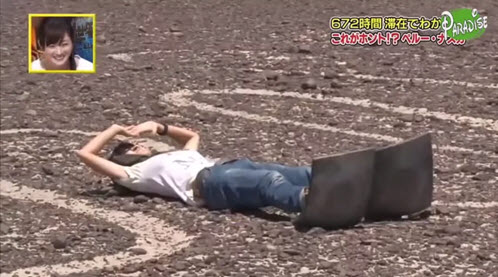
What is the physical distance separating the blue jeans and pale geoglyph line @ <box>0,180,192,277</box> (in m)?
0.39

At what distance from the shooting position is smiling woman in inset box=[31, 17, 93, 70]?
1197cm

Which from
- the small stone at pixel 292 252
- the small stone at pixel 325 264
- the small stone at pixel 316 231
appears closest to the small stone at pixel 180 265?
the small stone at pixel 292 252

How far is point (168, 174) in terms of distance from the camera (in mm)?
8273

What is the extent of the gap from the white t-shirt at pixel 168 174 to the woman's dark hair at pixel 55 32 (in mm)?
3642

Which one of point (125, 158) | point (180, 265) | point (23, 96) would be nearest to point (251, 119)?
point (23, 96)

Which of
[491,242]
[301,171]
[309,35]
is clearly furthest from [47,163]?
[309,35]

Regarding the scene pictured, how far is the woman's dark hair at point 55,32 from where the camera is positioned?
12.2m

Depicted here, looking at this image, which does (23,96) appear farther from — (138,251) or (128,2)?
(128,2)

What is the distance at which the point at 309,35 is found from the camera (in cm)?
1547

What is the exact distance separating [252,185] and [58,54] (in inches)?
180

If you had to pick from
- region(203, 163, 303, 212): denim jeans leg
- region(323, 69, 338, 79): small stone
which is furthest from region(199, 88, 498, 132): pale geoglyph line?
region(203, 163, 303, 212): denim jeans leg

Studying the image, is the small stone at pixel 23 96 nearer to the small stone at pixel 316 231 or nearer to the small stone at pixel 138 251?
the small stone at pixel 138 251

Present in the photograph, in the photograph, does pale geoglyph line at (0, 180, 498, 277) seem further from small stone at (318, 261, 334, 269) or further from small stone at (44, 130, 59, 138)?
small stone at (44, 130, 59, 138)

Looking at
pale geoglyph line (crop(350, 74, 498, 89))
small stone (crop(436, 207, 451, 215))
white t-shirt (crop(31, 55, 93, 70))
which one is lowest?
small stone (crop(436, 207, 451, 215))
